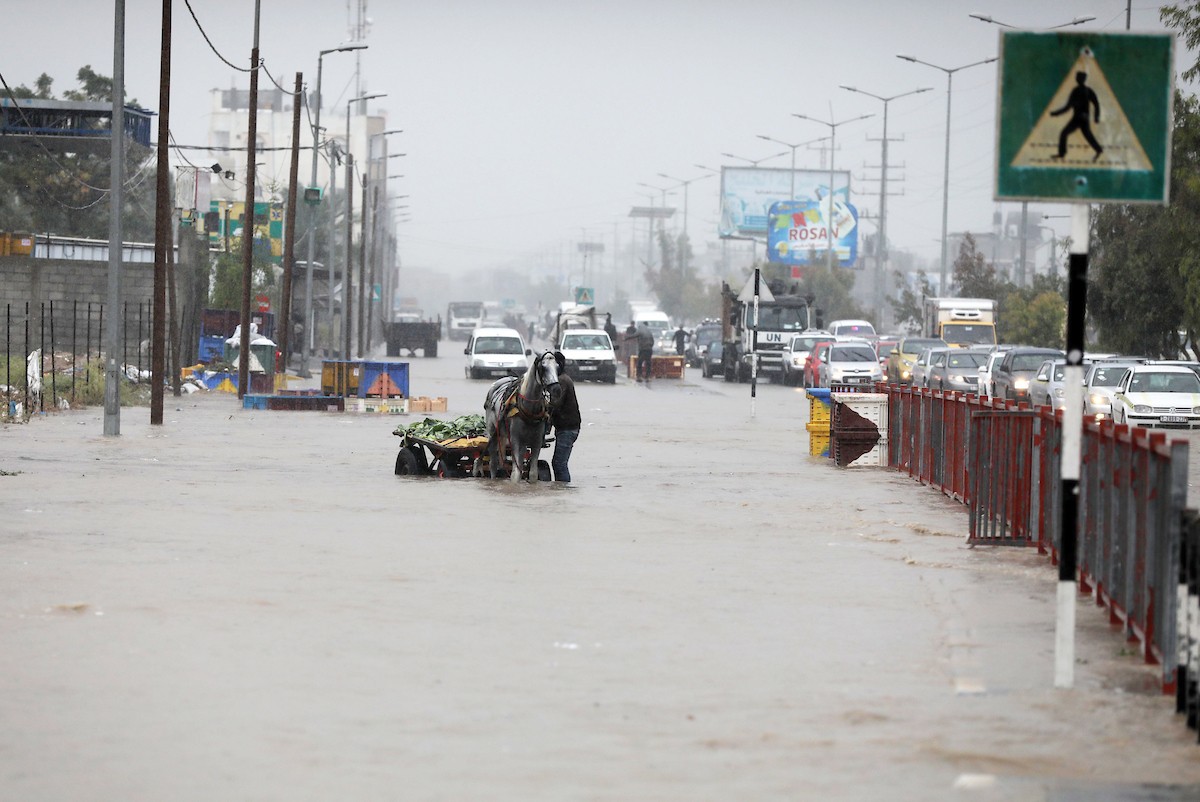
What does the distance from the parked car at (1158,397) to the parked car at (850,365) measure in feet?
49.3

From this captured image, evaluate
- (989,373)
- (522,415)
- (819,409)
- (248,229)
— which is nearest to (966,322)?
(989,373)

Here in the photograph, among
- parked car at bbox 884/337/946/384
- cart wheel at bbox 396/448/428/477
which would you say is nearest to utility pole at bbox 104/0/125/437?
cart wheel at bbox 396/448/428/477

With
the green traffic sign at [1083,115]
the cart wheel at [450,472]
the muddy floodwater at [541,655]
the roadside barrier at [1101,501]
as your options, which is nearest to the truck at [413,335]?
the cart wheel at [450,472]

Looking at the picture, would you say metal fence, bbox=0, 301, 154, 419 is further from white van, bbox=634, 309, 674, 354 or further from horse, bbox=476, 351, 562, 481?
white van, bbox=634, 309, 674, 354

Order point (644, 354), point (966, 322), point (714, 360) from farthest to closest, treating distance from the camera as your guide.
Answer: point (714, 360) < point (966, 322) < point (644, 354)

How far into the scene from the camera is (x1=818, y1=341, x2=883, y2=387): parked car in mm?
48906

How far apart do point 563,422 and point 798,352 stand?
3757 cm

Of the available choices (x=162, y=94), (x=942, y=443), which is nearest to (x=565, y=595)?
(x=942, y=443)

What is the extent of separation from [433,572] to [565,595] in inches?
56.0

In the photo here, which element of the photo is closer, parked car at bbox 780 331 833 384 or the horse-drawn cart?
the horse-drawn cart

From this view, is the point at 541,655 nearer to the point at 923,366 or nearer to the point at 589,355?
the point at 923,366

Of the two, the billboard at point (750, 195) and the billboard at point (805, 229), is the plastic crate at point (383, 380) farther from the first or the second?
the billboard at point (750, 195)

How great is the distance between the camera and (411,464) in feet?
70.1

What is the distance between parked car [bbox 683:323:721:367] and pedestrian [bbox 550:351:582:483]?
52.5 meters
